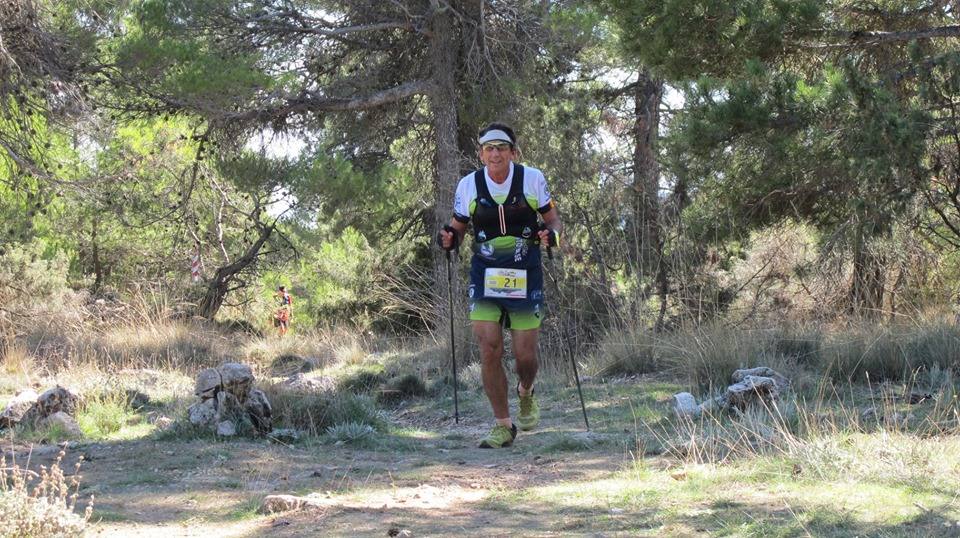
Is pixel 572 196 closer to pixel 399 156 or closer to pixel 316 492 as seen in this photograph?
pixel 399 156

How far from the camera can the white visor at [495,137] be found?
21.4 ft

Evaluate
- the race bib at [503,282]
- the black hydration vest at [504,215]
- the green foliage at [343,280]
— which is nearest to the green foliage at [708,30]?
the black hydration vest at [504,215]

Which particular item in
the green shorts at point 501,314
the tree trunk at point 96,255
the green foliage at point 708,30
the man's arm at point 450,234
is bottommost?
the green shorts at point 501,314

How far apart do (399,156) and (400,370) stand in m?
6.81

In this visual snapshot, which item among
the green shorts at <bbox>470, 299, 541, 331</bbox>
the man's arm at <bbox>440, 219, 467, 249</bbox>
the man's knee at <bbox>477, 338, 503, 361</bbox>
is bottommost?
the man's knee at <bbox>477, 338, 503, 361</bbox>

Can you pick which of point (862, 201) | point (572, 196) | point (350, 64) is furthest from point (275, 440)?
point (350, 64)

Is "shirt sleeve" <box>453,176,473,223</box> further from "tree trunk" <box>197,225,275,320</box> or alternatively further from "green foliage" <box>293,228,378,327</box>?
"tree trunk" <box>197,225,275,320</box>

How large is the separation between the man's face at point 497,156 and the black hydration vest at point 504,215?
91 millimetres

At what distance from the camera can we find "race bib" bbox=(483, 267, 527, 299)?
6.50 m

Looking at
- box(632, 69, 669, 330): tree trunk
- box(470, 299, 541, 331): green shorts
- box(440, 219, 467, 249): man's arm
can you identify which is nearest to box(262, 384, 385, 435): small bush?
box(470, 299, 541, 331): green shorts

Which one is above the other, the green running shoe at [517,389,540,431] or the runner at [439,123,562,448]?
the runner at [439,123,562,448]

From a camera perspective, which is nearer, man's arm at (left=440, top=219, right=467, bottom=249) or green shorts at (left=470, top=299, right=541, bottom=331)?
green shorts at (left=470, top=299, right=541, bottom=331)

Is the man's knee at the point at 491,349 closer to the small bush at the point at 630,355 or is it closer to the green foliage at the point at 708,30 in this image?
the small bush at the point at 630,355

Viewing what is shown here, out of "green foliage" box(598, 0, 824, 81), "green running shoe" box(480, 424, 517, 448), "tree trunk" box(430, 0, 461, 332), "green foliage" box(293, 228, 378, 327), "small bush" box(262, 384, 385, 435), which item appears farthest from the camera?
"green foliage" box(293, 228, 378, 327)
